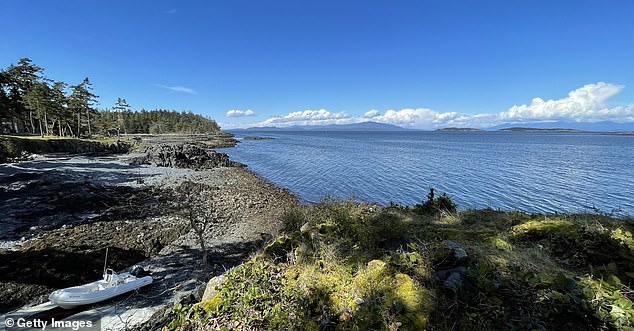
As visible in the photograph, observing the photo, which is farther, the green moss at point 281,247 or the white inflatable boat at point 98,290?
the white inflatable boat at point 98,290

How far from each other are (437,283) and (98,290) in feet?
33.1

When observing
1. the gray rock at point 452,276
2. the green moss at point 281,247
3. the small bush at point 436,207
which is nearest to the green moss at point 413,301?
the gray rock at point 452,276

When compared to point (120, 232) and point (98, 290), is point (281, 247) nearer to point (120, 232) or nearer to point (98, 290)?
point (98, 290)

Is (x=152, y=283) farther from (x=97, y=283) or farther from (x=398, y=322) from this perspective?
(x=398, y=322)

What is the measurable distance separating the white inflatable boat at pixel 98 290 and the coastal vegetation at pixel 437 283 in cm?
511

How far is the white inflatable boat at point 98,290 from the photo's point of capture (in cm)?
805

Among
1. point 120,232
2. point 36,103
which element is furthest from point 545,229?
point 36,103

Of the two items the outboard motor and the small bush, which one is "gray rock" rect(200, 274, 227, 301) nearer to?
Result: the outboard motor

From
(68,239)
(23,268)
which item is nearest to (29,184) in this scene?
(68,239)

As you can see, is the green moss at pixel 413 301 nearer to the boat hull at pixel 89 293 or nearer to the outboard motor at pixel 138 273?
the boat hull at pixel 89 293

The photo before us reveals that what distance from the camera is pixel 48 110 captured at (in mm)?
46781

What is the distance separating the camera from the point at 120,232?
1362 centimetres

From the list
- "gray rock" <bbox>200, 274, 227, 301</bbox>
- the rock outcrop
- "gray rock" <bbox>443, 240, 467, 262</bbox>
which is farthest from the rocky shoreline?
the rock outcrop

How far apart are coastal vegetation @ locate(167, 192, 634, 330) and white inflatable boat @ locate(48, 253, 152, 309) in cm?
511
